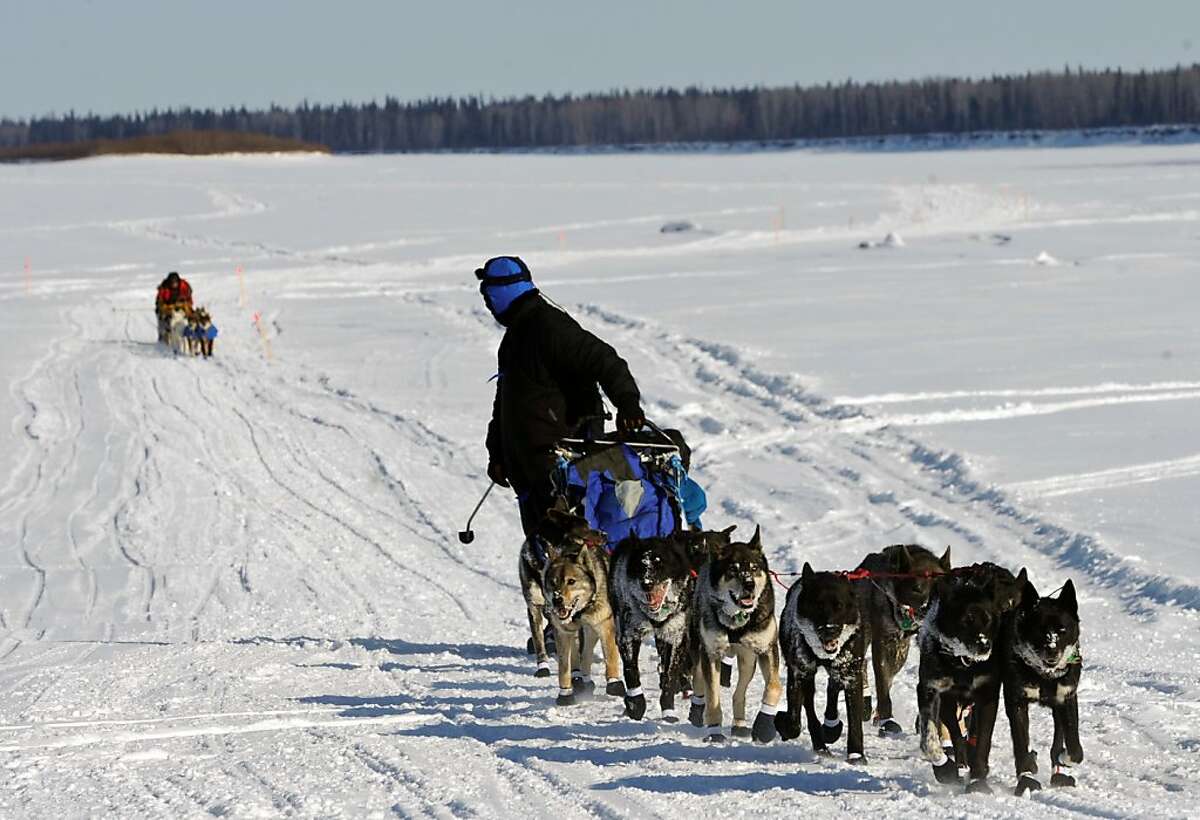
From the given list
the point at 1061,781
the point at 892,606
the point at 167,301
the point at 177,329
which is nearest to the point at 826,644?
the point at 892,606

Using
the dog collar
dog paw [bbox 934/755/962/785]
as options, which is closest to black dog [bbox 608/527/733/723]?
the dog collar

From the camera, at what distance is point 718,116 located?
168375 mm

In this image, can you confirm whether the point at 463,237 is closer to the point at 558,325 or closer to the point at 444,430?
the point at 444,430

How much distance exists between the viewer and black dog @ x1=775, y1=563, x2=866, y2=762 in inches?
231

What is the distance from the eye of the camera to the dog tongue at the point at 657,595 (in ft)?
21.9

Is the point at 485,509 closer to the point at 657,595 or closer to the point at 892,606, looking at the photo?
the point at 657,595

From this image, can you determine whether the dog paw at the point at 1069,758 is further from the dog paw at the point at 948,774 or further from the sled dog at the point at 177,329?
the sled dog at the point at 177,329

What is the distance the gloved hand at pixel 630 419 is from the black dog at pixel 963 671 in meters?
2.08

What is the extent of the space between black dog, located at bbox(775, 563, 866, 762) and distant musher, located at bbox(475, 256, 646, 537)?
65.7 inches

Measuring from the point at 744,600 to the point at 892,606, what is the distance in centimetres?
63

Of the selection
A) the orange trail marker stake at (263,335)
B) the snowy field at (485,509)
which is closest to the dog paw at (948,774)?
the snowy field at (485,509)

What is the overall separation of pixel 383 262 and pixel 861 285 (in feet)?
42.3

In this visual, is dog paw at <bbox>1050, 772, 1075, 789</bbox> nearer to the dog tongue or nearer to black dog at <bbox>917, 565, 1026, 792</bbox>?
black dog at <bbox>917, 565, 1026, 792</bbox>

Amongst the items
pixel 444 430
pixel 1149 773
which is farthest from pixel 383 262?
pixel 1149 773
